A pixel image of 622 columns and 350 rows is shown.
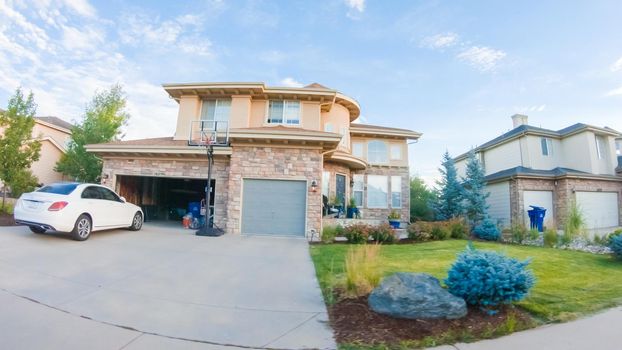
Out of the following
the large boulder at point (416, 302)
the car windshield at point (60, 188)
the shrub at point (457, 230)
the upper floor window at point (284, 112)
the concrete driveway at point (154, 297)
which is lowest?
the concrete driveway at point (154, 297)

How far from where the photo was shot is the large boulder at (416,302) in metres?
3.27

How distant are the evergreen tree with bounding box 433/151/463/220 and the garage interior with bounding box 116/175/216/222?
12504 mm

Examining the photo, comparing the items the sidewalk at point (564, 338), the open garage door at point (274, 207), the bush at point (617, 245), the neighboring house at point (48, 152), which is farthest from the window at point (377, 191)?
the neighboring house at point (48, 152)

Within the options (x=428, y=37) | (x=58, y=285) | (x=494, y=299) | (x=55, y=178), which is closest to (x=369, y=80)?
(x=428, y=37)

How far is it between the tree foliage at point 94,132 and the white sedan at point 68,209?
13.6 m

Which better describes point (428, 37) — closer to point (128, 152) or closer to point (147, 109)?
point (128, 152)

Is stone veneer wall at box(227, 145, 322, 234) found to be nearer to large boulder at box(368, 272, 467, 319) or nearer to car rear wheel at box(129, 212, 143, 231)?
car rear wheel at box(129, 212, 143, 231)

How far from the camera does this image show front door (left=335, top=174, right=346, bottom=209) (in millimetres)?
15320

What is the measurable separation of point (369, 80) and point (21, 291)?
14397mm

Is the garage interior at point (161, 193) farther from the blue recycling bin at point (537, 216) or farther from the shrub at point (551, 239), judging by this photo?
the blue recycling bin at point (537, 216)

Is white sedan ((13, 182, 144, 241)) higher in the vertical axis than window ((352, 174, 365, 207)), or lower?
lower

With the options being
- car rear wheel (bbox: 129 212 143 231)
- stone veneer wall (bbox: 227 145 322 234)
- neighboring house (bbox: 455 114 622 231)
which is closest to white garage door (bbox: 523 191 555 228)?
neighboring house (bbox: 455 114 622 231)

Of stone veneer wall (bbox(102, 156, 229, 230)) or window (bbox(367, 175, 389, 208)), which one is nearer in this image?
stone veneer wall (bbox(102, 156, 229, 230))

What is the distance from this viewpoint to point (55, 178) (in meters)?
22.7
